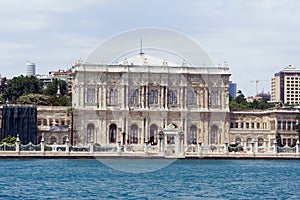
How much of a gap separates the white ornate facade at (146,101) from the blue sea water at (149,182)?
2457 centimetres

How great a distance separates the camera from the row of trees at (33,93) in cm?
9706

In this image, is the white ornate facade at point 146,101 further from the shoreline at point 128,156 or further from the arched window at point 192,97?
the shoreline at point 128,156

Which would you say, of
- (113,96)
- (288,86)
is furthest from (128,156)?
(288,86)

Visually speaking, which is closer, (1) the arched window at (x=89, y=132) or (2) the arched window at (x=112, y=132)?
(1) the arched window at (x=89, y=132)

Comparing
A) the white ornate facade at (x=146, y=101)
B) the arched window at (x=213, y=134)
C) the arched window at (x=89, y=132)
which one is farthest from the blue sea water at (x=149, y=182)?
the arched window at (x=213, y=134)

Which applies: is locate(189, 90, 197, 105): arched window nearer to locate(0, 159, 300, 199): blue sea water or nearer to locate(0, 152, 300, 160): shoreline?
locate(0, 152, 300, 160): shoreline

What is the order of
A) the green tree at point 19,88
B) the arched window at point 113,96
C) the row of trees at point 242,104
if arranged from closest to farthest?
the arched window at point 113,96, the row of trees at point 242,104, the green tree at point 19,88

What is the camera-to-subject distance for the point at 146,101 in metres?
85.3

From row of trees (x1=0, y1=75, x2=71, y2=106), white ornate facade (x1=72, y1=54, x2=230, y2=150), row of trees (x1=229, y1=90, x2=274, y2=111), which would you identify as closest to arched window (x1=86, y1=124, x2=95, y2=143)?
white ornate facade (x1=72, y1=54, x2=230, y2=150)

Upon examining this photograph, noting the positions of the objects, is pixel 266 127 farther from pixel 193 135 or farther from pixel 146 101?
pixel 146 101

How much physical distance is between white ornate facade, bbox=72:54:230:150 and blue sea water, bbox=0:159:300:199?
80.6 ft

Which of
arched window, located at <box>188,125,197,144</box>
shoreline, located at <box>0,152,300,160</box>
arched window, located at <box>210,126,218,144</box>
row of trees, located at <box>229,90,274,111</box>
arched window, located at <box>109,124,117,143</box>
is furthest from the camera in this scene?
row of trees, located at <box>229,90,274,111</box>

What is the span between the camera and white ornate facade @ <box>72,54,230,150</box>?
84.3 meters

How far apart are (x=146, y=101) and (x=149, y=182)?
41.7 meters
